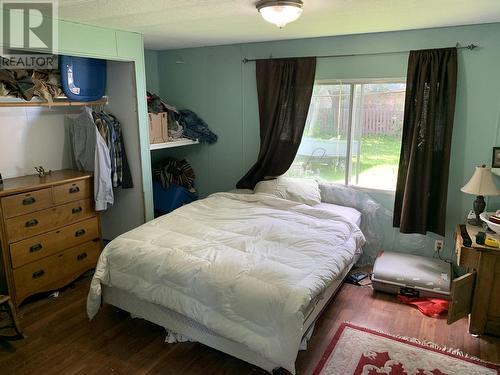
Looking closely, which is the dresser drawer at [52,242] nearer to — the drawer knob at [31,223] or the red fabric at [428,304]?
the drawer knob at [31,223]

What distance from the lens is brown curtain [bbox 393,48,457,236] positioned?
3.10 meters

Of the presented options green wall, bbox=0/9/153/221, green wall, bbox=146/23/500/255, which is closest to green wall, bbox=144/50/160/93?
green wall, bbox=146/23/500/255

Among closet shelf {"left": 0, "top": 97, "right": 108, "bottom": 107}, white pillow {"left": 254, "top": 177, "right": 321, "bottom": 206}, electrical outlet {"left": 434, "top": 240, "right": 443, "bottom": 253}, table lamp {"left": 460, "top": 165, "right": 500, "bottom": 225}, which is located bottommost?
electrical outlet {"left": 434, "top": 240, "right": 443, "bottom": 253}

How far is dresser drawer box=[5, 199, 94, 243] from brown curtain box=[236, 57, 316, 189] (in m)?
1.72

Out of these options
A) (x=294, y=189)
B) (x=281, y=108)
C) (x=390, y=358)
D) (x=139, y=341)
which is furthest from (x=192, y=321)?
(x=281, y=108)

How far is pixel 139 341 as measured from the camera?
8.36 ft

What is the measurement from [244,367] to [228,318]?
40 cm

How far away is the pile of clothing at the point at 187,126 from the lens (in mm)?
4258

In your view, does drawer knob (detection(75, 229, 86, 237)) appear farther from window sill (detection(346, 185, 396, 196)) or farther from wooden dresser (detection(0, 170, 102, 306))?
window sill (detection(346, 185, 396, 196))

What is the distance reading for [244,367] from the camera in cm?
229

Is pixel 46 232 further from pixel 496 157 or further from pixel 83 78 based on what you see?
pixel 496 157

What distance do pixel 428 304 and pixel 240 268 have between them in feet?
5.51

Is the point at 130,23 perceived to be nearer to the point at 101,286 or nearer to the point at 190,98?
the point at 190,98

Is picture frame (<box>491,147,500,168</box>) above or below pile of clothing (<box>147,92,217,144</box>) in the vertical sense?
below
